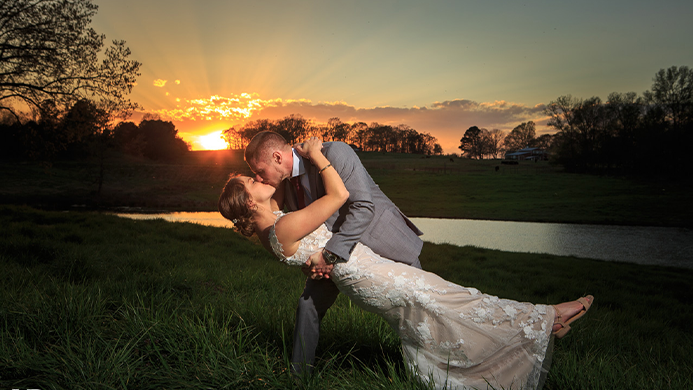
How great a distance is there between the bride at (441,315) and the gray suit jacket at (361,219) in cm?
10

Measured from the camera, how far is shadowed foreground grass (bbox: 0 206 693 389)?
2.55 metres

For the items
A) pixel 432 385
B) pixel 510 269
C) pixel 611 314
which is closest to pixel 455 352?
pixel 432 385

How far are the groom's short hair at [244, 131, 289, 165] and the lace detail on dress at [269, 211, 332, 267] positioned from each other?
1.53ft

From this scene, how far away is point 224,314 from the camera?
11.5 feet

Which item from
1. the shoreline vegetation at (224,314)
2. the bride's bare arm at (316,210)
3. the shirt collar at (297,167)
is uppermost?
the shirt collar at (297,167)

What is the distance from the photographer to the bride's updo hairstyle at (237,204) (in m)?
2.62

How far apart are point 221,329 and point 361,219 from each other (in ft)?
5.50

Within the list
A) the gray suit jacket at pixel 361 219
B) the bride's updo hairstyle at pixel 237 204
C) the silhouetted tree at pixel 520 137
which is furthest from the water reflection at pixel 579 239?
the silhouetted tree at pixel 520 137

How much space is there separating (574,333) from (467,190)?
109ft

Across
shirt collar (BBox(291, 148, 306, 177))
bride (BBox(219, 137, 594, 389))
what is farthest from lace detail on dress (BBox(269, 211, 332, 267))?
shirt collar (BBox(291, 148, 306, 177))

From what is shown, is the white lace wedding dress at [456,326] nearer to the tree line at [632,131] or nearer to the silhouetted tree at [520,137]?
the tree line at [632,131]

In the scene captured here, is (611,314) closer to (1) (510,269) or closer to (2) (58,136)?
(1) (510,269)

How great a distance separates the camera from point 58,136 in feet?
49.3

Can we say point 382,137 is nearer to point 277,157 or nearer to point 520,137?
point 520,137
